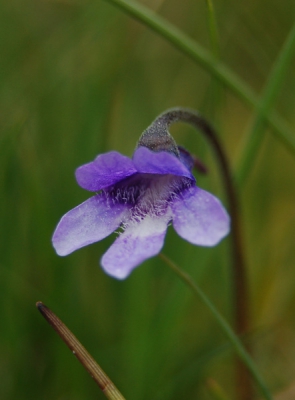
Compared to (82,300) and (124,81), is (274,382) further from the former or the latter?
(124,81)

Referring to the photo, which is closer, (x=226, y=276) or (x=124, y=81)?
(x=226, y=276)

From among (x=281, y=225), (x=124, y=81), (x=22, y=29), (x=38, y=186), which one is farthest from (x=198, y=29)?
(x=38, y=186)

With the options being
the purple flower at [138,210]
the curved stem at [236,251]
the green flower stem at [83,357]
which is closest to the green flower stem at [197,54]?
the curved stem at [236,251]

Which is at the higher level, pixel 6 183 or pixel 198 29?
pixel 198 29

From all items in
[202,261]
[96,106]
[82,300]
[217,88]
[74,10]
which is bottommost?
[202,261]

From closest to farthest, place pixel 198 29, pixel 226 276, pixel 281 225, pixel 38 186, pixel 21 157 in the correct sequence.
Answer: pixel 38 186 < pixel 21 157 < pixel 226 276 < pixel 281 225 < pixel 198 29

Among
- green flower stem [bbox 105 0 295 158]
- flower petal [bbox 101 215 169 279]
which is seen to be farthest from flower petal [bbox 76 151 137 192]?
green flower stem [bbox 105 0 295 158]

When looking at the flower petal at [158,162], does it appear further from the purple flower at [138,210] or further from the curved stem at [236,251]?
the curved stem at [236,251]
